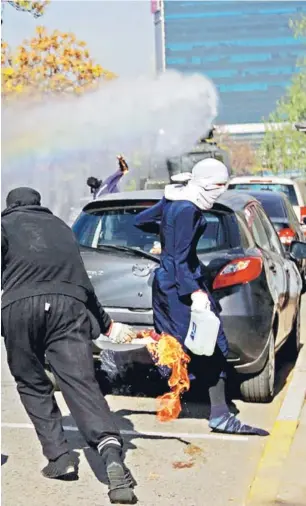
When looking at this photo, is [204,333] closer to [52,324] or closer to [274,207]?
[52,324]

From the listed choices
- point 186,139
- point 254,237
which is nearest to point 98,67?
point 186,139

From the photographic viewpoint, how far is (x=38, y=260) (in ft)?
17.1

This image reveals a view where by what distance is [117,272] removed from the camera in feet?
23.2

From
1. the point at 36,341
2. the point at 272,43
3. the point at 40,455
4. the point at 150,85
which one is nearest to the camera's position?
the point at 36,341

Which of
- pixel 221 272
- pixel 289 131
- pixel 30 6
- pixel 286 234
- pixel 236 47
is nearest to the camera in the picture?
pixel 221 272

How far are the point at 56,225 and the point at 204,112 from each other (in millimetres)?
24645

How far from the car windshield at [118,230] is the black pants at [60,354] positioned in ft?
6.94

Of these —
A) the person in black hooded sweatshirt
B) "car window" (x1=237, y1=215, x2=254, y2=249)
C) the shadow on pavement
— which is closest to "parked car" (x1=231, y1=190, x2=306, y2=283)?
"car window" (x1=237, y1=215, x2=254, y2=249)

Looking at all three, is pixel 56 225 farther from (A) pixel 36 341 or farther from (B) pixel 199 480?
(B) pixel 199 480

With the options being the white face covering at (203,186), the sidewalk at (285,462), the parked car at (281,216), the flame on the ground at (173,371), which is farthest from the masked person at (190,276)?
the parked car at (281,216)

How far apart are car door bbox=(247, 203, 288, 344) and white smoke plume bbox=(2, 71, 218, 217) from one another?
57.1 feet

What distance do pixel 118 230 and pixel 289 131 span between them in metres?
51.4

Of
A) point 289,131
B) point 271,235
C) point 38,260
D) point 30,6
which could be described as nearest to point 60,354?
point 38,260

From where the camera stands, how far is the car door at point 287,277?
27.0 ft
